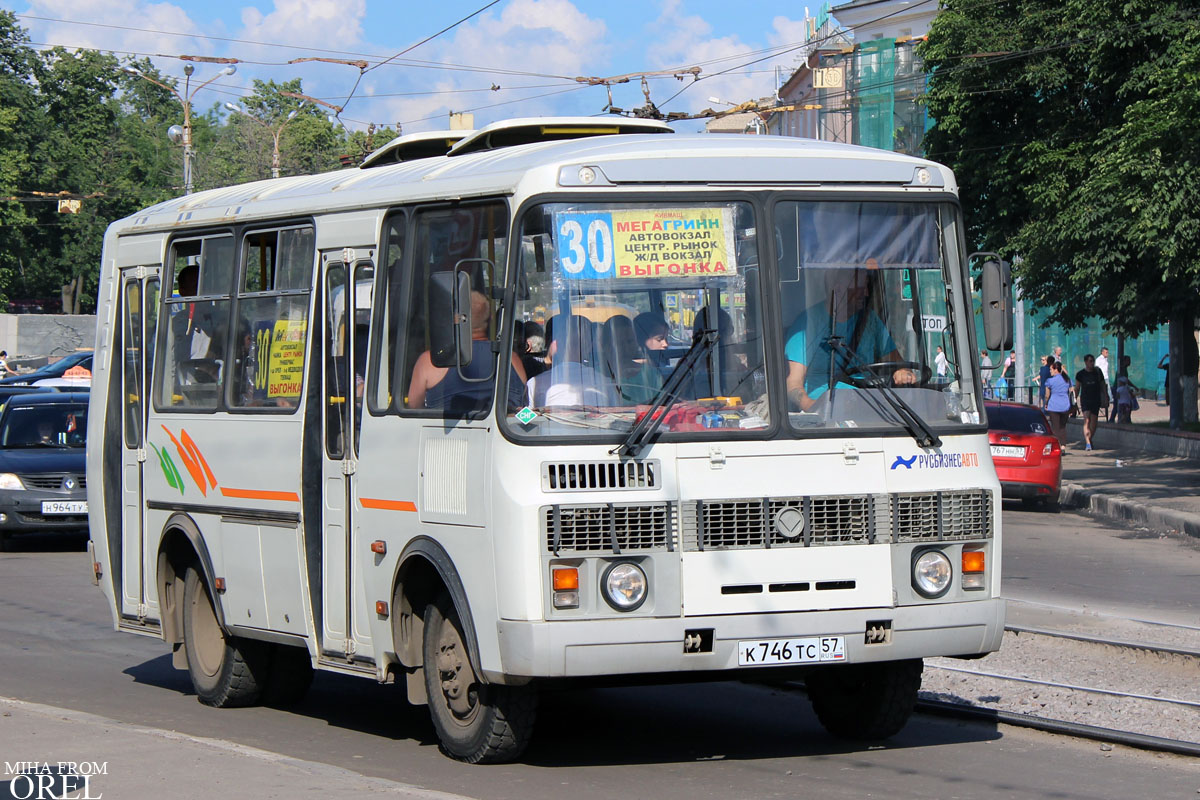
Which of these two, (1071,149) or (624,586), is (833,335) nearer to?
(624,586)

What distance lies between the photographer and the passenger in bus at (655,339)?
23.9ft

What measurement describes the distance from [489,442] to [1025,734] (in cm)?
319

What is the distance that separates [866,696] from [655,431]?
198 centimetres

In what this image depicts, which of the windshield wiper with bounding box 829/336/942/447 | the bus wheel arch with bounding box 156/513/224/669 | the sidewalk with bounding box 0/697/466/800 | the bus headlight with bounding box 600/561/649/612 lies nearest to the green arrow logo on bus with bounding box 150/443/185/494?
the bus wheel arch with bounding box 156/513/224/669

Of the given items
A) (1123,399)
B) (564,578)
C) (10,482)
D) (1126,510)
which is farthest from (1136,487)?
(564,578)

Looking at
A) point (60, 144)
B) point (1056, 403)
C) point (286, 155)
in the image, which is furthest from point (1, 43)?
point (1056, 403)

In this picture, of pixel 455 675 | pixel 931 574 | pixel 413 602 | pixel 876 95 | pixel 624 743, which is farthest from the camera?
pixel 876 95

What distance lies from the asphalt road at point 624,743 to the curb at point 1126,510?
493 inches

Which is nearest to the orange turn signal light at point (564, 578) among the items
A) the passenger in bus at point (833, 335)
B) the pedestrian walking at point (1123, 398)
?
the passenger in bus at point (833, 335)

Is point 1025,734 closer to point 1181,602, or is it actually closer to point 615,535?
point 615,535

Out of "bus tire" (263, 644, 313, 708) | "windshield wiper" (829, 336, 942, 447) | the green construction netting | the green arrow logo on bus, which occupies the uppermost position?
the green construction netting

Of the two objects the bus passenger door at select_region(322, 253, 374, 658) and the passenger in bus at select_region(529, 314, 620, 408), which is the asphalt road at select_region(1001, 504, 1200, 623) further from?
the passenger in bus at select_region(529, 314, 620, 408)

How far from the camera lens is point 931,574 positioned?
7.49 m

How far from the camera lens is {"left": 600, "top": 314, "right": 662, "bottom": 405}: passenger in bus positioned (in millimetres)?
7242
